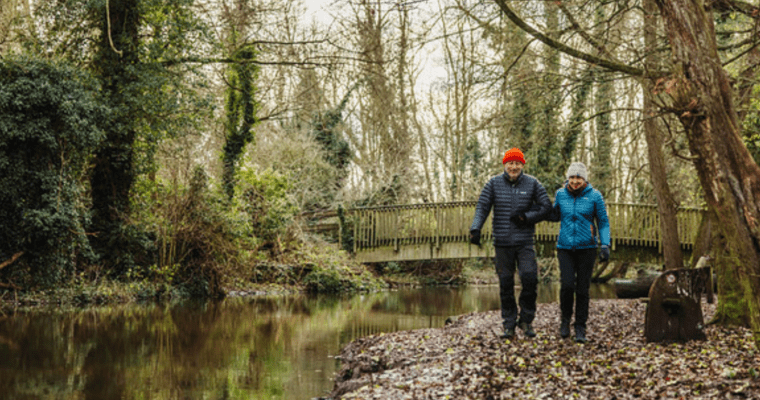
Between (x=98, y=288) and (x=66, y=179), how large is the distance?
235cm

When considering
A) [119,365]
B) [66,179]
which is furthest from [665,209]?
[66,179]

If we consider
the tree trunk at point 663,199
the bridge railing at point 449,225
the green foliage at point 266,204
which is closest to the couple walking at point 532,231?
the tree trunk at point 663,199

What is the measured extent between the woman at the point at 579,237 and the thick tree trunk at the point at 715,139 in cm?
194

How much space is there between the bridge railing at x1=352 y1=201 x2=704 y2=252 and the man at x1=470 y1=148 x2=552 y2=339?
42.8 feet

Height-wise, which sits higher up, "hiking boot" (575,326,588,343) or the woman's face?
the woman's face

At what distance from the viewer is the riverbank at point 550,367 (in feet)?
17.5

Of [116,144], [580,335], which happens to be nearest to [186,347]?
[580,335]

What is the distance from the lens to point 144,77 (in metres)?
16.5

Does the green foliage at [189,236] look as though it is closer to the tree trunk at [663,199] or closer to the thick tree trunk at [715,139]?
the tree trunk at [663,199]

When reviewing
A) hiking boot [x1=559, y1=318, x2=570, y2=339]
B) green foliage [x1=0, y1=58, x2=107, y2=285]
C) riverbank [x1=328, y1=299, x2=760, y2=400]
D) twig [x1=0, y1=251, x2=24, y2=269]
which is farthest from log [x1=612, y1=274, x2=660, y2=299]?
twig [x1=0, y1=251, x2=24, y2=269]

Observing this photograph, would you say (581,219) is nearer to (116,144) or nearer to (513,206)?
(513,206)

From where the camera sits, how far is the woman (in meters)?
7.51

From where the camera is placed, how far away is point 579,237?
Answer: 7.49 meters

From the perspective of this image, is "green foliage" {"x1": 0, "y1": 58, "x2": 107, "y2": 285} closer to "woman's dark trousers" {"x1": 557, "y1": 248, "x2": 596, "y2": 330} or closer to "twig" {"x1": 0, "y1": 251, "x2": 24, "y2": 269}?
"twig" {"x1": 0, "y1": 251, "x2": 24, "y2": 269}
